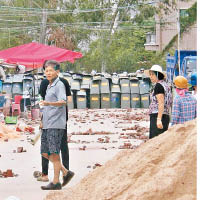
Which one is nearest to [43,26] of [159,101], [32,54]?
[32,54]

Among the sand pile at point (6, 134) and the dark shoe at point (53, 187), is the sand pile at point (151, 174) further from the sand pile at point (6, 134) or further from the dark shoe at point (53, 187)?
the sand pile at point (6, 134)

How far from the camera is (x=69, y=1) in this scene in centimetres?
6819

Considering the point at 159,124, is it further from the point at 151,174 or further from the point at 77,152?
the point at 77,152

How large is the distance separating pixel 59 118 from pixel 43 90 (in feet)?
4.21

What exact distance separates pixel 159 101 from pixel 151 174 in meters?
3.30

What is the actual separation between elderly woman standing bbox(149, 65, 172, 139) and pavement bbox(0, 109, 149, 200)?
4.73 ft

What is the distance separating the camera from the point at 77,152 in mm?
14969

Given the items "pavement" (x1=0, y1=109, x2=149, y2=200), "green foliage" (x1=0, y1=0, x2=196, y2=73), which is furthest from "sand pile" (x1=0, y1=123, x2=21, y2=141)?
"green foliage" (x1=0, y1=0, x2=196, y2=73)

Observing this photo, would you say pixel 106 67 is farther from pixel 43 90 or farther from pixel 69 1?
pixel 43 90

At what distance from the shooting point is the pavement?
10258 millimetres

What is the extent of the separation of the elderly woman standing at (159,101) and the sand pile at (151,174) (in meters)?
1.50

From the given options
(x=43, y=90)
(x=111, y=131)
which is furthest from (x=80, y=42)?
(x=43, y=90)

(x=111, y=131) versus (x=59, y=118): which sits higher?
(x=59, y=118)

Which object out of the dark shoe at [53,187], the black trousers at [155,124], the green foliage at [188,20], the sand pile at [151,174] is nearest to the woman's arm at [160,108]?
the black trousers at [155,124]
